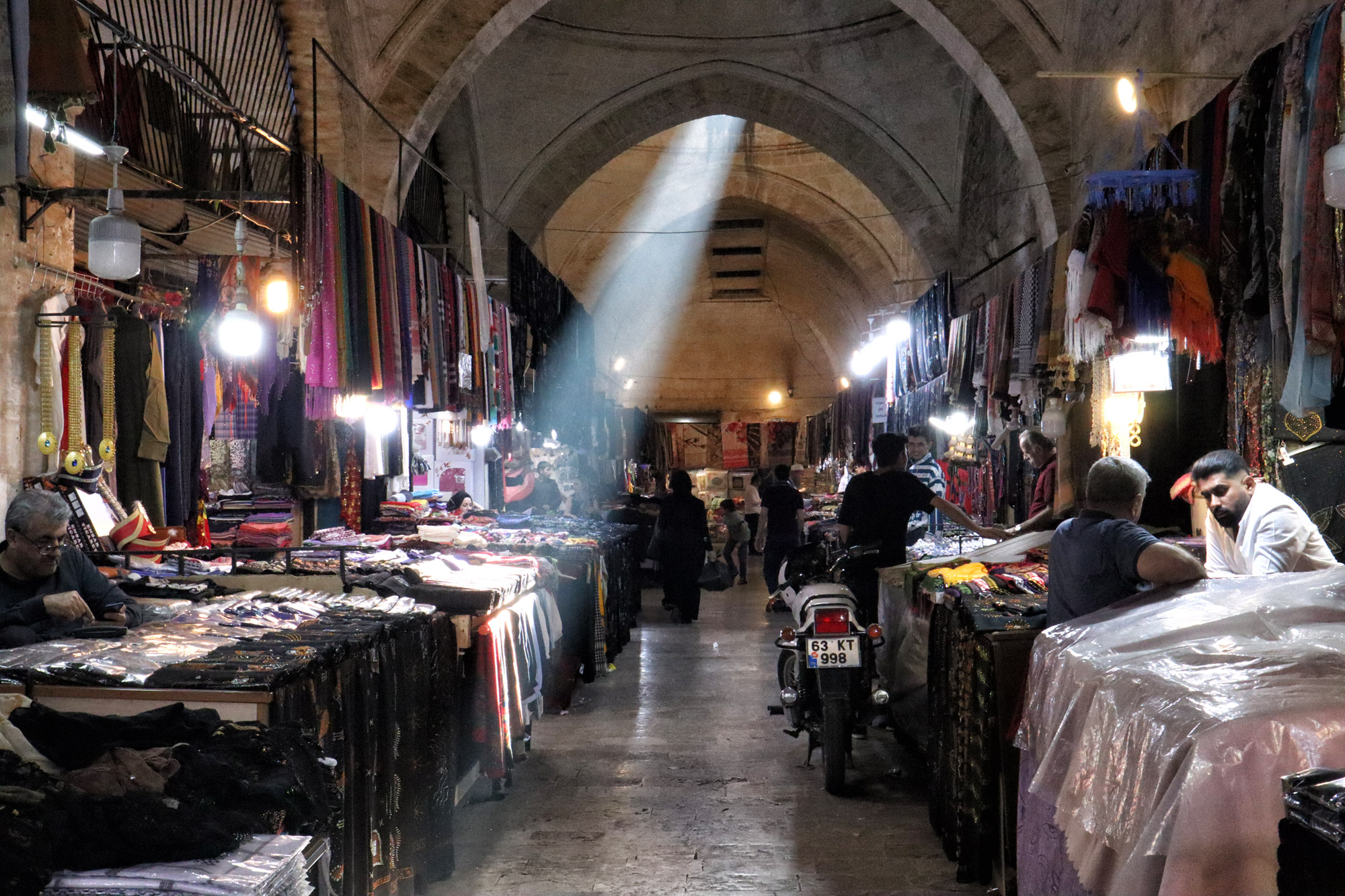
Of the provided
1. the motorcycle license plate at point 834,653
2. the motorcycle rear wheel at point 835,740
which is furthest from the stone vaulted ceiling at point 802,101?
the motorcycle rear wheel at point 835,740

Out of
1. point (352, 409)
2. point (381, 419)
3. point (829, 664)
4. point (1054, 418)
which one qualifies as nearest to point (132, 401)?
point (352, 409)

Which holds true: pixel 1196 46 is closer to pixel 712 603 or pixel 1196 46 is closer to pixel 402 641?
pixel 402 641

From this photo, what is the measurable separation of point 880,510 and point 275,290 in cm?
417

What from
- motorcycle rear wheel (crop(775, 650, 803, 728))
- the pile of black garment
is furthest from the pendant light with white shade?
motorcycle rear wheel (crop(775, 650, 803, 728))

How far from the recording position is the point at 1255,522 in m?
4.68

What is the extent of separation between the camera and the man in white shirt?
4.58m

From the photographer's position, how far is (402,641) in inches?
147

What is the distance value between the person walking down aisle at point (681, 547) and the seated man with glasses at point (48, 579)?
7461 mm

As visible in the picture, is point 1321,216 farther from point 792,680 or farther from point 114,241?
point 114,241

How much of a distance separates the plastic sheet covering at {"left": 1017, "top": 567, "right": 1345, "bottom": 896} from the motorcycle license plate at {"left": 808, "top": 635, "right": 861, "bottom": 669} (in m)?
1.89

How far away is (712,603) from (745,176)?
341 inches

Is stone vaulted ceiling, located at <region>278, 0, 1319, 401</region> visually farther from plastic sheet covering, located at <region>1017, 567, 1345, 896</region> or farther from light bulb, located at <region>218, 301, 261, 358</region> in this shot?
plastic sheet covering, located at <region>1017, 567, 1345, 896</region>

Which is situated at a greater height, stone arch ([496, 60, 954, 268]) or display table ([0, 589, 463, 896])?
stone arch ([496, 60, 954, 268])

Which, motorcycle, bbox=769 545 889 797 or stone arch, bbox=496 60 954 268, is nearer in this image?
motorcycle, bbox=769 545 889 797
